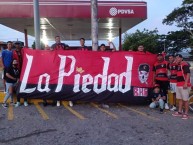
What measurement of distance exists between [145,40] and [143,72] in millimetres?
36694

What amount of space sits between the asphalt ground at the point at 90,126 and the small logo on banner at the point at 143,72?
85cm

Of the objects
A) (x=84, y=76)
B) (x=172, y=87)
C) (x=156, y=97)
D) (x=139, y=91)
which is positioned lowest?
(x=156, y=97)

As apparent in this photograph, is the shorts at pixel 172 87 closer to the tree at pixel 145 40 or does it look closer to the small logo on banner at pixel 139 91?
the small logo on banner at pixel 139 91

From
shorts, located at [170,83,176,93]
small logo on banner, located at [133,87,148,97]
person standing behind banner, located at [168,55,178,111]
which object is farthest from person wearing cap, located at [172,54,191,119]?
small logo on banner, located at [133,87,148,97]

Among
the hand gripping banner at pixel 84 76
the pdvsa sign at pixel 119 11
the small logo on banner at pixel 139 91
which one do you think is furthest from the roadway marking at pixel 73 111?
the pdvsa sign at pixel 119 11

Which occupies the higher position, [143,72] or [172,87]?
[143,72]

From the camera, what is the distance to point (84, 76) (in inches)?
409

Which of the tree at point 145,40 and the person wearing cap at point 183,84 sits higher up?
the tree at point 145,40

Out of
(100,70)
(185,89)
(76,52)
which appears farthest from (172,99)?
(76,52)

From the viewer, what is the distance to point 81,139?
6.88m

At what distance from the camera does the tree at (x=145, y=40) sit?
1852 inches

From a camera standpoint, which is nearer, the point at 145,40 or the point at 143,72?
the point at 143,72

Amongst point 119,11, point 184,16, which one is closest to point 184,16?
point 184,16

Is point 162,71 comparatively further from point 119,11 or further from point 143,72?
point 119,11
